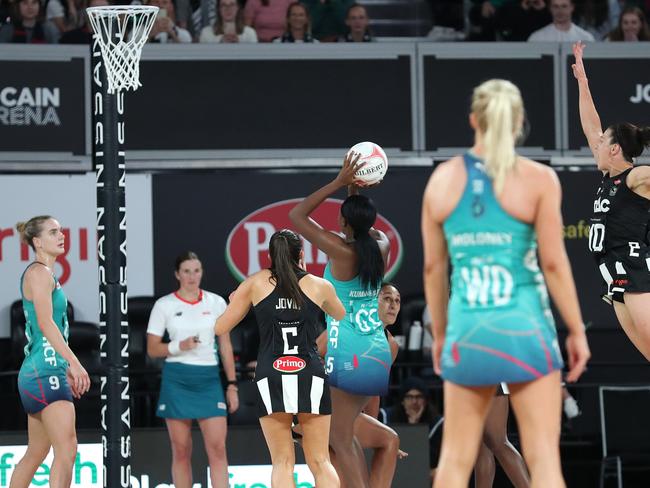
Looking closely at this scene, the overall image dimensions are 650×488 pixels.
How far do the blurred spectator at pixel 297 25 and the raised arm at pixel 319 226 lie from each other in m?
5.70

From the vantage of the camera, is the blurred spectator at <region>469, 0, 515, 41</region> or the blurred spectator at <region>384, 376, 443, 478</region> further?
the blurred spectator at <region>469, 0, 515, 41</region>

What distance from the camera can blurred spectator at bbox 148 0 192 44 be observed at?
13.0 metres

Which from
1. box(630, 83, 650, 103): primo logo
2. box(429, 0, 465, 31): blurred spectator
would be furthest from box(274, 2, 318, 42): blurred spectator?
box(630, 83, 650, 103): primo logo

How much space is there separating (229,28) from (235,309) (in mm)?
6314

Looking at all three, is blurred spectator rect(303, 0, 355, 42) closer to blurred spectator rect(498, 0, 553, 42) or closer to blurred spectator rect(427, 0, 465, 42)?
blurred spectator rect(427, 0, 465, 42)

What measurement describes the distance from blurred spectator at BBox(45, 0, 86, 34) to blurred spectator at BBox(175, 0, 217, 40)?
3.27 ft

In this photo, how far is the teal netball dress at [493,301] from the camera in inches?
204

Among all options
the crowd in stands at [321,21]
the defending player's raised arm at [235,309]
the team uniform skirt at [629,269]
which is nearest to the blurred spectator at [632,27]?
the crowd in stands at [321,21]

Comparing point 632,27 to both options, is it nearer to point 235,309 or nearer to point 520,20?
point 520,20

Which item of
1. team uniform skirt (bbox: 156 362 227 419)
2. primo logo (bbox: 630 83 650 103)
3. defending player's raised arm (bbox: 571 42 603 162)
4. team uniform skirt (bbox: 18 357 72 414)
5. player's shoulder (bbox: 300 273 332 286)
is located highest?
primo logo (bbox: 630 83 650 103)

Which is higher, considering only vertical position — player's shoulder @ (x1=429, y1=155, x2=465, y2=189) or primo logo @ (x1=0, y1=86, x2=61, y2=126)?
primo logo @ (x1=0, y1=86, x2=61, y2=126)

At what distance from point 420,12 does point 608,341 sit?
393cm

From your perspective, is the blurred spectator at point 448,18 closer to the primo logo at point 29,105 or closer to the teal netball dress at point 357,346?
the primo logo at point 29,105

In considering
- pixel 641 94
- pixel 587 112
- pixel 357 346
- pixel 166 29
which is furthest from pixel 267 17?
pixel 357 346
